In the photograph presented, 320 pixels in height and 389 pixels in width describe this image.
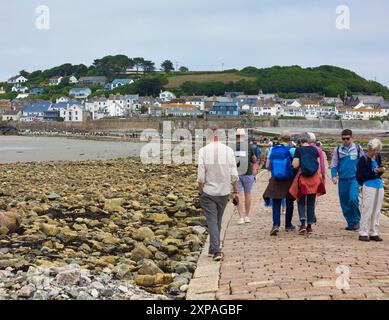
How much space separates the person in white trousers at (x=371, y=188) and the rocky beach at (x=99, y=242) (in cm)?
236

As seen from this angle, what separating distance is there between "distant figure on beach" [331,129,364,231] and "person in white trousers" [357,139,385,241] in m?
0.92

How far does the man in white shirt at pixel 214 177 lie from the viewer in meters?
7.84

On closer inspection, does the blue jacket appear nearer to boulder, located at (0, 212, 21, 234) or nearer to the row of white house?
boulder, located at (0, 212, 21, 234)

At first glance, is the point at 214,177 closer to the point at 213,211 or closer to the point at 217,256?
the point at 213,211

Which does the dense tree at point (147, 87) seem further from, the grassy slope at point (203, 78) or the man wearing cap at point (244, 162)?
the man wearing cap at point (244, 162)

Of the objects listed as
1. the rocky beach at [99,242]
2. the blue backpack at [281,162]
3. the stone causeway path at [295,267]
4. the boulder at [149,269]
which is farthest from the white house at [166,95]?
the boulder at [149,269]

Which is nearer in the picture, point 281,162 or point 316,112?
point 281,162

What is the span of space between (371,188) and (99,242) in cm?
398

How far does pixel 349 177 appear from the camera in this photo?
9.89 metres

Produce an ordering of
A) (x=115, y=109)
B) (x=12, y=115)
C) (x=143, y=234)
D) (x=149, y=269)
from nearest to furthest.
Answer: (x=149, y=269), (x=143, y=234), (x=12, y=115), (x=115, y=109)

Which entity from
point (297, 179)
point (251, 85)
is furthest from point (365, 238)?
point (251, 85)
